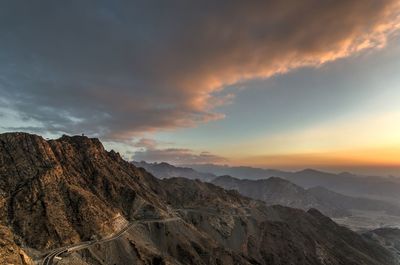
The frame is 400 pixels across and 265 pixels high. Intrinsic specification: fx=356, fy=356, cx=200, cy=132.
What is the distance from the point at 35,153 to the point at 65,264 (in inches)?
3194

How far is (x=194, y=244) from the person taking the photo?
189m

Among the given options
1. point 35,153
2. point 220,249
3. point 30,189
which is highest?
point 35,153

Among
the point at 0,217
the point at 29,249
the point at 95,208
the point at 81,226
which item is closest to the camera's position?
the point at 29,249

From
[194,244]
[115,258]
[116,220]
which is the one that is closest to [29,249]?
[115,258]

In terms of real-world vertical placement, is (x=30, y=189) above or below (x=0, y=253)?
above

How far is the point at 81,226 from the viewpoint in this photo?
15075cm

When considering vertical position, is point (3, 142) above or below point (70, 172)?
above

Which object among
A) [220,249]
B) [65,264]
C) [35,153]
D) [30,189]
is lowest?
[220,249]

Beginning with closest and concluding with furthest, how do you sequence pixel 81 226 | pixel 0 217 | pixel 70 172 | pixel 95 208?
pixel 0 217, pixel 81 226, pixel 95 208, pixel 70 172

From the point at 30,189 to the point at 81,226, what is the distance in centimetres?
2759

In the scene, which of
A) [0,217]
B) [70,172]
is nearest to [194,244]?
[70,172]

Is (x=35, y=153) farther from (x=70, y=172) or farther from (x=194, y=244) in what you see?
(x=194, y=244)

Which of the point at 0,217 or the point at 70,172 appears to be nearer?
the point at 0,217

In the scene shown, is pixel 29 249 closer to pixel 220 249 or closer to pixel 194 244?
pixel 194 244
